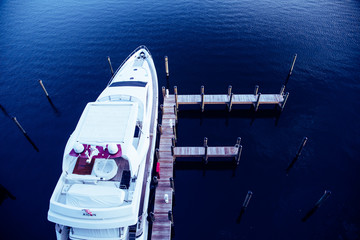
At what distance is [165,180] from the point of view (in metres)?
17.4

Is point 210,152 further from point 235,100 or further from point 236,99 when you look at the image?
point 236,99

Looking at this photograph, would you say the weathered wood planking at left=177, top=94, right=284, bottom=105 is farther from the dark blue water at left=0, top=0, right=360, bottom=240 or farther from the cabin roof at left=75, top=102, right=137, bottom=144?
the cabin roof at left=75, top=102, right=137, bottom=144

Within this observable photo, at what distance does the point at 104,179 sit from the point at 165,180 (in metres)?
5.04

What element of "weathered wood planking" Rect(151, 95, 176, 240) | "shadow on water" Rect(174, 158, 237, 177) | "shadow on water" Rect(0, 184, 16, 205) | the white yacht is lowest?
"shadow on water" Rect(0, 184, 16, 205)

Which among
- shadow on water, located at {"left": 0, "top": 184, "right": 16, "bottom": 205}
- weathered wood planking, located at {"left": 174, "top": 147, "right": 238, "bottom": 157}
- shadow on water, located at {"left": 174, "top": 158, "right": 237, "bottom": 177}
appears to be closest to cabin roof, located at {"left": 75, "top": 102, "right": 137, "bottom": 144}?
weathered wood planking, located at {"left": 174, "top": 147, "right": 238, "bottom": 157}

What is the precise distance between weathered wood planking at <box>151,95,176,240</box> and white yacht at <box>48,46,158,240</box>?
3.17 ft

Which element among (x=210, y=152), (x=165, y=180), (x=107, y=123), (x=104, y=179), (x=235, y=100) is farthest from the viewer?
(x=235, y=100)

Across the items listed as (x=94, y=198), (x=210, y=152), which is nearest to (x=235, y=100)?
(x=210, y=152)

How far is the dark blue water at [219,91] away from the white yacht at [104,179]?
4.90 meters

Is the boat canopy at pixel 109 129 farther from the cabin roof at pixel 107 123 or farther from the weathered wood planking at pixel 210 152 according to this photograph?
the weathered wood planking at pixel 210 152

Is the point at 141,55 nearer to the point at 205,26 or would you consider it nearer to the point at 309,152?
the point at 205,26

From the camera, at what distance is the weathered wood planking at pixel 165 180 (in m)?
14.9

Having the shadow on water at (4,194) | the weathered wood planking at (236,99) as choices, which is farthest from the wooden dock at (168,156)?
the shadow on water at (4,194)

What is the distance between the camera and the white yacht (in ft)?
41.1
